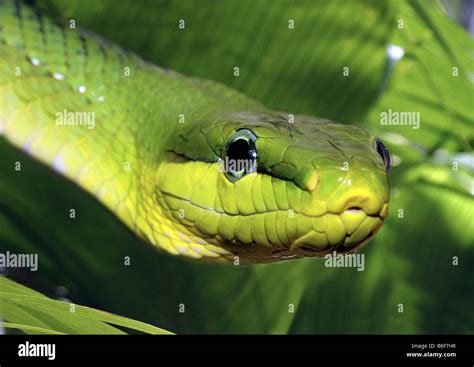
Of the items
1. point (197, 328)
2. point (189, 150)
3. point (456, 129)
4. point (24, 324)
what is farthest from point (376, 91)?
point (24, 324)

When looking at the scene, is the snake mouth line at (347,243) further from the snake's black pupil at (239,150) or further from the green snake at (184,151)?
the snake's black pupil at (239,150)

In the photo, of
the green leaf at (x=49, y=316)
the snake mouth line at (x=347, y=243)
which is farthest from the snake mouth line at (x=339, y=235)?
the green leaf at (x=49, y=316)

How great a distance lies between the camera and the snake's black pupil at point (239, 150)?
99cm

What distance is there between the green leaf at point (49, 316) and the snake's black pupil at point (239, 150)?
1.15ft

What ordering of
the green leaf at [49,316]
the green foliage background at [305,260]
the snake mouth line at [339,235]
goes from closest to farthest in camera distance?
the green leaf at [49,316]
the snake mouth line at [339,235]
the green foliage background at [305,260]

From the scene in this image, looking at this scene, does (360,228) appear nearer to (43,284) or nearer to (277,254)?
(277,254)

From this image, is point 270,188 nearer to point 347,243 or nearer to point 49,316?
point 347,243

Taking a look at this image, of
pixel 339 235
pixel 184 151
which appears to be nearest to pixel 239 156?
pixel 184 151

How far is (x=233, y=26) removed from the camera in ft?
4.03

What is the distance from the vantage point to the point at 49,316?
2.38 feet

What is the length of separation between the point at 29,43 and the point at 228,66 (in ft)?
1.22

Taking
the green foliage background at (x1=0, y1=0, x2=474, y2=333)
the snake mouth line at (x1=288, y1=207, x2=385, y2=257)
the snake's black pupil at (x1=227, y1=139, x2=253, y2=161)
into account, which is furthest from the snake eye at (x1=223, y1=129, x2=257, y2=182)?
the green foliage background at (x1=0, y1=0, x2=474, y2=333)

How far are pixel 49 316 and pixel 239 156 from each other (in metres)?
0.40

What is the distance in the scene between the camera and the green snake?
34.8 inches
